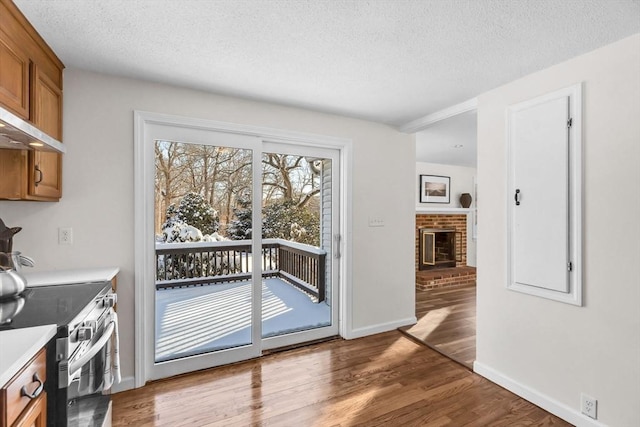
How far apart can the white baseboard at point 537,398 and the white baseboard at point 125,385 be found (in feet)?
9.12

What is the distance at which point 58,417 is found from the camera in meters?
1.23

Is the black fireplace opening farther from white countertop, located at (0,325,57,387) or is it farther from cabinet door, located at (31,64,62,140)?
white countertop, located at (0,325,57,387)

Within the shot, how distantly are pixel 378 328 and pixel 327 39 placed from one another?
295cm

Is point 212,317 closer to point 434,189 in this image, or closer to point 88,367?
point 88,367

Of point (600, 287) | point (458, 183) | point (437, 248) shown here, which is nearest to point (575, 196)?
point (600, 287)

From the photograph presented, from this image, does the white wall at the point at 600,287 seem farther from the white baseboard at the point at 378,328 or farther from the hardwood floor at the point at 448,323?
the white baseboard at the point at 378,328

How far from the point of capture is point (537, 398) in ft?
7.34

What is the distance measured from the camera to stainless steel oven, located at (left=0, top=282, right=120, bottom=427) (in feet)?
4.10

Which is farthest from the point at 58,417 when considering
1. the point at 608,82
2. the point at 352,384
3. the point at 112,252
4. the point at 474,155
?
the point at 474,155

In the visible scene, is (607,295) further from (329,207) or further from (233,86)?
(233,86)

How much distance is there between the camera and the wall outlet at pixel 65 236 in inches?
87.4

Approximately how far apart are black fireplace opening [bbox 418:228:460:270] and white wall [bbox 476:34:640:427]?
3.58 m

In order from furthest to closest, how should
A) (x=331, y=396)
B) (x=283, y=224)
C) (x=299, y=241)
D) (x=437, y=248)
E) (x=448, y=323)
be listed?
(x=437, y=248), (x=448, y=323), (x=299, y=241), (x=283, y=224), (x=331, y=396)

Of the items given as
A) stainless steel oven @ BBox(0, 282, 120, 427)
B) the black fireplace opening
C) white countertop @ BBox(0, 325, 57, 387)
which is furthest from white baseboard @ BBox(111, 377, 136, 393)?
the black fireplace opening
